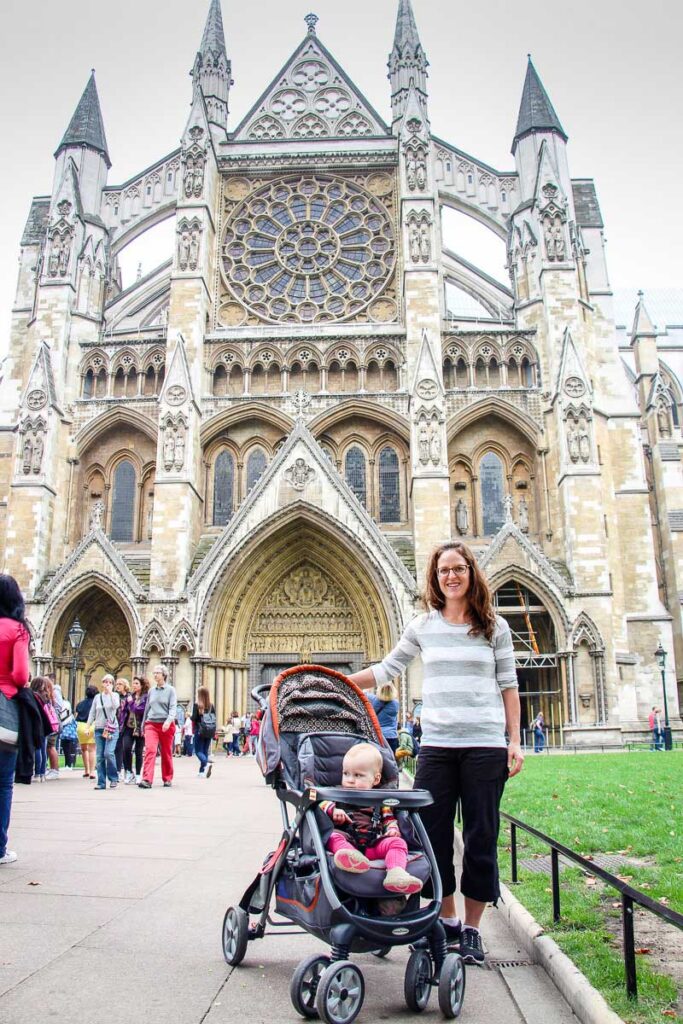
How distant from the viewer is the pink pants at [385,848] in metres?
3.56

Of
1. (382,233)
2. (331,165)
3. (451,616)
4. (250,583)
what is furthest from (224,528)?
(451,616)

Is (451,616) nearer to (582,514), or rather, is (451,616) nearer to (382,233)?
(582,514)

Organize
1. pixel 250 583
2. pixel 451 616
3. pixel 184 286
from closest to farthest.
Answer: pixel 451 616, pixel 250 583, pixel 184 286

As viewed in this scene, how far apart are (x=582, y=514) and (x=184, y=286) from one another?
13522mm

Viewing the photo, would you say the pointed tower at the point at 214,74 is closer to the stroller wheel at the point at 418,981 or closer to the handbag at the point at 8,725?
the handbag at the point at 8,725

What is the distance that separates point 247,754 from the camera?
79.2 feet

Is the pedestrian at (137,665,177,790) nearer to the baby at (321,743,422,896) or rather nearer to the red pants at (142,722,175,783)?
the red pants at (142,722,175,783)

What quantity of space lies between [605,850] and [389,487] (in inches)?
749

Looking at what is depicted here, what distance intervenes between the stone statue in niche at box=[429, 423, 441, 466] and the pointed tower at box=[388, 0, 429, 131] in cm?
1168

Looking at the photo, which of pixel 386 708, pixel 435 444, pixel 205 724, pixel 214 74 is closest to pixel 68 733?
pixel 205 724

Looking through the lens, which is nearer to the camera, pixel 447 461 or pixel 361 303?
pixel 447 461

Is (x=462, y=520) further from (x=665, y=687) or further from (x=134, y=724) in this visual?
(x=134, y=724)

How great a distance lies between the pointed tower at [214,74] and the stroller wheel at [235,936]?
28919 mm

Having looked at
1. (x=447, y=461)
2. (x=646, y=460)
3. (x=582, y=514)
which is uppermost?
(x=646, y=460)
